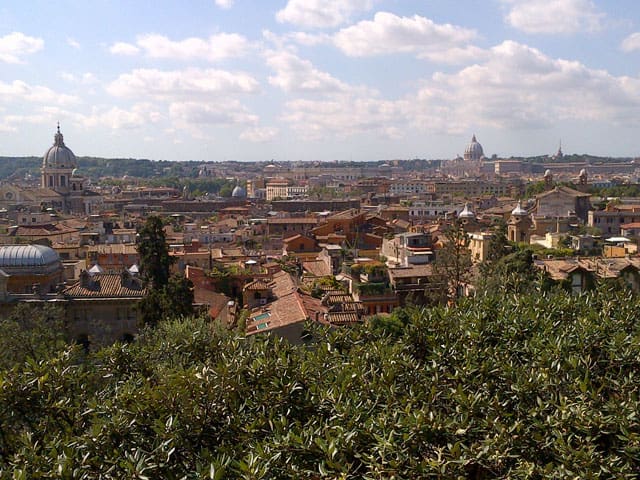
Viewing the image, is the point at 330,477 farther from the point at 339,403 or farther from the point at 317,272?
the point at 317,272

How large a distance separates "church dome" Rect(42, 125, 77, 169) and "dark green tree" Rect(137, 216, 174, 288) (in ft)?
242

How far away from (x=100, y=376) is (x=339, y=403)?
180 inches

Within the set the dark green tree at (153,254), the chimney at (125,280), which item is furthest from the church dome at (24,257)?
the dark green tree at (153,254)

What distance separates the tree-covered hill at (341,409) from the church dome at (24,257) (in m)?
14.5

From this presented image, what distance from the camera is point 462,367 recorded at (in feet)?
38.0

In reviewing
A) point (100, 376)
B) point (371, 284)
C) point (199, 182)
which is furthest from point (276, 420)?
point (199, 182)

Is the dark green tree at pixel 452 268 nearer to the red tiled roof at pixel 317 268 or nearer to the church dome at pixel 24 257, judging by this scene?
the red tiled roof at pixel 317 268

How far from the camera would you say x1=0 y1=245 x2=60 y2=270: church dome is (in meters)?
26.6

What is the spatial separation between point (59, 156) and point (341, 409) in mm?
92800

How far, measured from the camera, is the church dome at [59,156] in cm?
9469

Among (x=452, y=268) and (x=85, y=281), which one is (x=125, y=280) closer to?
(x=85, y=281)

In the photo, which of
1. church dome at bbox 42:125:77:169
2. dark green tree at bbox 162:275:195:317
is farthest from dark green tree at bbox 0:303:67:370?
church dome at bbox 42:125:77:169

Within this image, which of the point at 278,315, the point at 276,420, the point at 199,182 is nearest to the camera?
the point at 276,420

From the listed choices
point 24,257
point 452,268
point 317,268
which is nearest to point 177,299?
point 24,257
